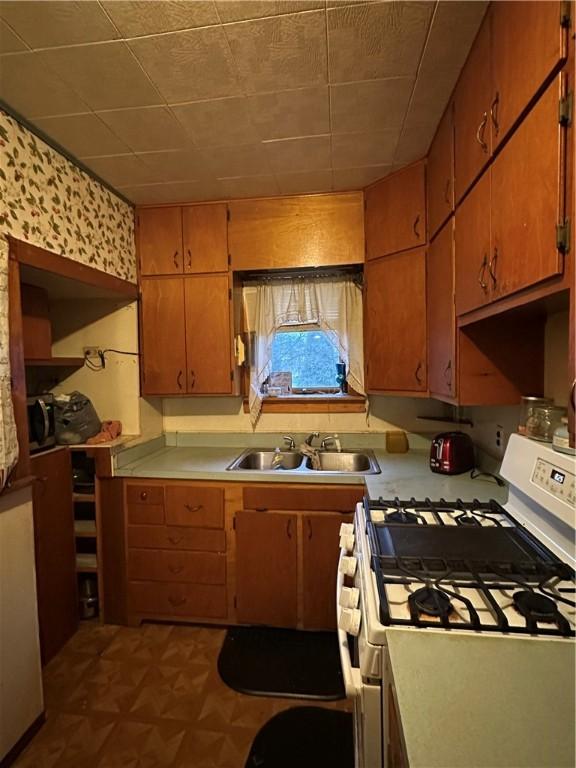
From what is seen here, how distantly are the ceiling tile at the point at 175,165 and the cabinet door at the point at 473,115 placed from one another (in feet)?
3.86

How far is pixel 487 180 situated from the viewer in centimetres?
113

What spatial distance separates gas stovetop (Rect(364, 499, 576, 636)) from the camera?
29.6 inches

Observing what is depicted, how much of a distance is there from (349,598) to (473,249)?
1.22m

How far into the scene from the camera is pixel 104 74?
126 centimetres

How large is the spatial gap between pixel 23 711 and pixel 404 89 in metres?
2.83

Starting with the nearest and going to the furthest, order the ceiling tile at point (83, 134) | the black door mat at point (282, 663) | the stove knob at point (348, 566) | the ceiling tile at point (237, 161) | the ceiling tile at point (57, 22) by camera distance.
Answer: the ceiling tile at point (57, 22) → the stove knob at point (348, 566) → the ceiling tile at point (83, 134) → the black door mat at point (282, 663) → the ceiling tile at point (237, 161)

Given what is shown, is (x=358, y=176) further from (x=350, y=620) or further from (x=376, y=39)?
(x=350, y=620)

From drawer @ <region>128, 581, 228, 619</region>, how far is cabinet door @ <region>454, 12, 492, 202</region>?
2.28 meters

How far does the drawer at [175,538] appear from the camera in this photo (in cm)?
199

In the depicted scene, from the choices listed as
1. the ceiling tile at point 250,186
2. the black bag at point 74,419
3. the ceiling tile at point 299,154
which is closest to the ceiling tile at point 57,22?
the ceiling tile at point 299,154

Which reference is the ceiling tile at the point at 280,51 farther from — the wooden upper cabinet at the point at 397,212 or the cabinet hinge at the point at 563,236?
the cabinet hinge at the point at 563,236

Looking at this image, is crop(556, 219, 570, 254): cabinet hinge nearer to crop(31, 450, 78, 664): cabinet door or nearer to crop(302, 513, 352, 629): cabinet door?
crop(302, 513, 352, 629): cabinet door

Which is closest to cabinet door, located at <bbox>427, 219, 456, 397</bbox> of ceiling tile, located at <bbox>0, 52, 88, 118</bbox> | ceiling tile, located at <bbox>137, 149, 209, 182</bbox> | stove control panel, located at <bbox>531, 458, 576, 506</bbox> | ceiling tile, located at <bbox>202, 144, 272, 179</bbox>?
stove control panel, located at <bbox>531, 458, 576, 506</bbox>

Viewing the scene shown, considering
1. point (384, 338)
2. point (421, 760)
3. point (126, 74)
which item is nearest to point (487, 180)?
point (384, 338)
